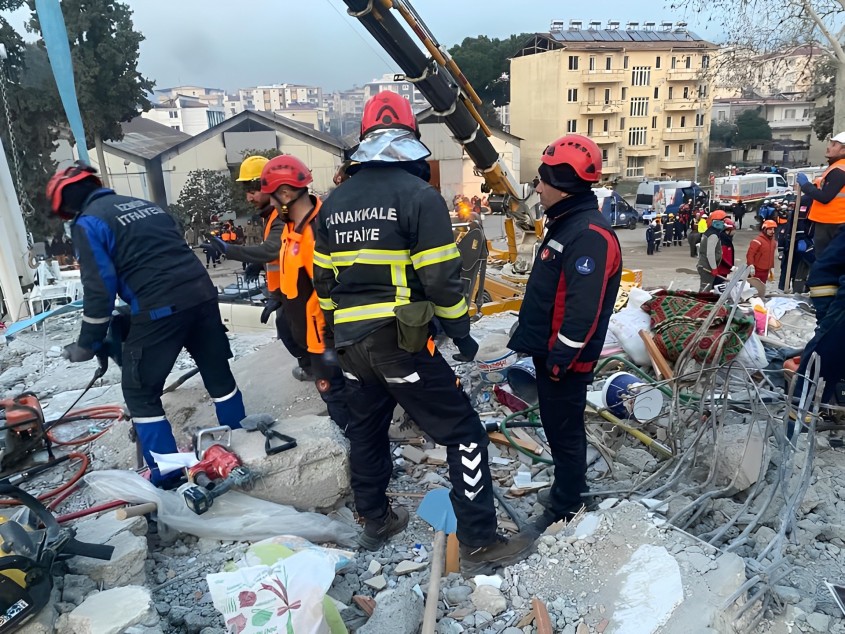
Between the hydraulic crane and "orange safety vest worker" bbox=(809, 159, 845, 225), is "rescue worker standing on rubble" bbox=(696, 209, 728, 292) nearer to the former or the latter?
"orange safety vest worker" bbox=(809, 159, 845, 225)

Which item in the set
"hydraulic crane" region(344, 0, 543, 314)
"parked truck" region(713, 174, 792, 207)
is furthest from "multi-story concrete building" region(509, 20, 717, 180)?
"hydraulic crane" region(344, 0, 543, 314)

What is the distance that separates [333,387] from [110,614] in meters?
1.84

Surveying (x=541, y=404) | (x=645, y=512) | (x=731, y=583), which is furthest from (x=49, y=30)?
(x=731, y=583)

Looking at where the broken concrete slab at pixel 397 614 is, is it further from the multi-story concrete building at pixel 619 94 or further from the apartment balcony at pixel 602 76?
the apartment balcony at pixel 602 76

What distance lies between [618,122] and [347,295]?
1691 inches

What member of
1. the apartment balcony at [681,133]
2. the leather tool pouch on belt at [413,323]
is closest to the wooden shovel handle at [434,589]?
the leather tool pouch on belt at [413,323]

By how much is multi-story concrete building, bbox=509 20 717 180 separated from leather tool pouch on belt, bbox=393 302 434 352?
38267 mm

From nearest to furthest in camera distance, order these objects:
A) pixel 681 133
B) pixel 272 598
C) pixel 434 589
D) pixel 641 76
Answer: pixel 272 598 → pixel 434 589 → pixel 641 76 → pixel 681 133

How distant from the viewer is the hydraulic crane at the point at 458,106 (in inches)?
269

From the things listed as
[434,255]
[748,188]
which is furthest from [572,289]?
[748,188]

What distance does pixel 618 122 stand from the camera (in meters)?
41.1

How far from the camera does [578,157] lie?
2.79 metres

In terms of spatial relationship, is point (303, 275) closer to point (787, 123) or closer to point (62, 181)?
point (62, 181)

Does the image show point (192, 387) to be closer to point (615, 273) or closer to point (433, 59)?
point (615, 273)
